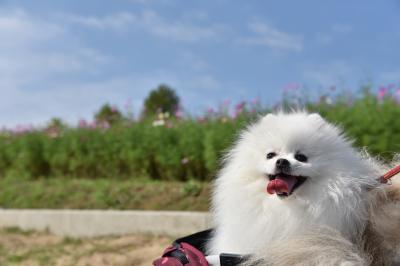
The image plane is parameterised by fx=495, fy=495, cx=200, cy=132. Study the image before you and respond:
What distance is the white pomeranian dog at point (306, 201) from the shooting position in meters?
1.67

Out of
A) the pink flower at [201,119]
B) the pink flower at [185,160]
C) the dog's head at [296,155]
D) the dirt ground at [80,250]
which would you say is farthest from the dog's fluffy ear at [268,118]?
the pink flower at [201,119]

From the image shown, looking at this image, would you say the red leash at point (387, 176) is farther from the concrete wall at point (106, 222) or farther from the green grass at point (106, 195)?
the green grass at point (106, 195)

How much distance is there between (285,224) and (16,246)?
12.8 ft

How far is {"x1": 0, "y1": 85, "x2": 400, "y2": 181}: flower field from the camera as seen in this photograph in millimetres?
5070

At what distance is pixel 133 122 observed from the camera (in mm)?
7934

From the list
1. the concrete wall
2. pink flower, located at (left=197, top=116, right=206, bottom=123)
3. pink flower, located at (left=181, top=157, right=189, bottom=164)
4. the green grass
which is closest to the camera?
the concrete wall

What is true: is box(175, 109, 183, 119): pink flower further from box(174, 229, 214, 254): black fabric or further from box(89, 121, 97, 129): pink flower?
box(174, 229, 214, 254): black fabric

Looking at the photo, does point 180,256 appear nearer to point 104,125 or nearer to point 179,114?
point 179,114

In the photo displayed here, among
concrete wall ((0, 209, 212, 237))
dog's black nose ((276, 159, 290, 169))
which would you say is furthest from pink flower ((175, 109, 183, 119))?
dog's black nose ((276, 159, 290, 169))

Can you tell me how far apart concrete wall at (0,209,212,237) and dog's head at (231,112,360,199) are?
2.65 meters

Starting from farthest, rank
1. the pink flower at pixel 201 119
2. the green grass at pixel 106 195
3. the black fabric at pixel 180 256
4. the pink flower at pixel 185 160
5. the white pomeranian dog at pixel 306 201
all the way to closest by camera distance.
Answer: the pink flower at pixel 201 119, the pink flower at pixel 185 160, the green grass at pixel 106 195, the black fabric at pixel 180 256, the white pomeranian dog at pixel 306 201

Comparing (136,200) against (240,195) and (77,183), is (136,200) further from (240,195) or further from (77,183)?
(240,195)

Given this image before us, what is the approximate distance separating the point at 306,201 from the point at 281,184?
0.36 feet

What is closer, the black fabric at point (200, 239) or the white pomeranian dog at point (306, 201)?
the white pomeranian dog at point (306, 201)
